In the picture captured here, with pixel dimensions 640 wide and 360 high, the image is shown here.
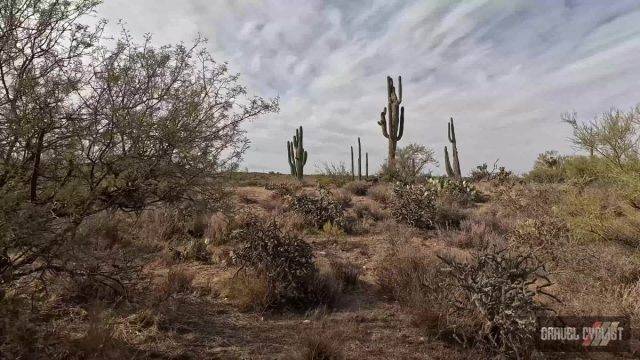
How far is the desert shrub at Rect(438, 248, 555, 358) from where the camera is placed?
402 centimetres

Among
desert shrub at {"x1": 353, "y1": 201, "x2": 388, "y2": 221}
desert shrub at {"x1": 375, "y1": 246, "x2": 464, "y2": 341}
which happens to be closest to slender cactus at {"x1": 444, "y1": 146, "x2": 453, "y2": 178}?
desert shrub at {"x1": 353, "y1": 201, "x2": 388, "y2": 221}

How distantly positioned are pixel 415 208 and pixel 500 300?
693 cm

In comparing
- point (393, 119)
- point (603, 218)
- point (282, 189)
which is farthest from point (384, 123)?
point (603, 218)

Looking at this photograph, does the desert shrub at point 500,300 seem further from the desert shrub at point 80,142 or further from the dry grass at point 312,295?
the desert shrub at point 80,142

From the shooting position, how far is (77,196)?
179 inches

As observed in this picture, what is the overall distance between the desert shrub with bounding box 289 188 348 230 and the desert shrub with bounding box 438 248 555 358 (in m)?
5.90

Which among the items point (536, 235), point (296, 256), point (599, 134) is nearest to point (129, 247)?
point (296, 256)

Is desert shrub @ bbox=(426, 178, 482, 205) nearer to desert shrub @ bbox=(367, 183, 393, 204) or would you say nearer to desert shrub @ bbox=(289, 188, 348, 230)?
Answer: desert shrub @ bbox=(367, 183, 393, 204)

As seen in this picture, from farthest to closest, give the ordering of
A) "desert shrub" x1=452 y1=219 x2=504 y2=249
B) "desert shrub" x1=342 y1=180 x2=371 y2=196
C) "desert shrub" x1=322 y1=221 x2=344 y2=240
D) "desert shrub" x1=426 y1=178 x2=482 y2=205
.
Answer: "desert shrub" x1=342 y1=180 x2=371 y2=196, "desert shrub" x1=426 y1=178 x2=482 y2=205, "desert shrub" x1=322 y1=221 x2=344 y2=240, "desert shrub" x1=452 y1=219 x2=504 y2=249

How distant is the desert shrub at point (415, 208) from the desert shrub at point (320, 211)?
61.8 inches

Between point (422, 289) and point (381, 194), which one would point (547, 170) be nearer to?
point (381, 194)

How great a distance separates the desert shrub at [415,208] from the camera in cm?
1087

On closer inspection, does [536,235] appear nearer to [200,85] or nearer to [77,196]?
[200,85]

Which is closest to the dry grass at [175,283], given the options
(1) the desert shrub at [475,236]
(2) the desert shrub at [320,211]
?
(2) the desert shrub at [320,211]
